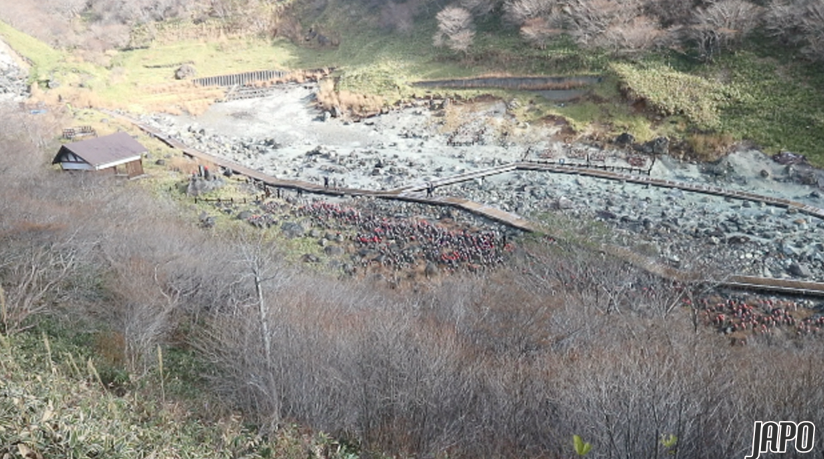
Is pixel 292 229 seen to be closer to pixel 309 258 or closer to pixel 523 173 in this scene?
pixel 309 258

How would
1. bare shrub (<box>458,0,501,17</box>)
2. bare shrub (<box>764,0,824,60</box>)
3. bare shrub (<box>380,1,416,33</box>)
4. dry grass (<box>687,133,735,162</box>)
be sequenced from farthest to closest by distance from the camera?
bare shrub (<box>380,1,416,33</box>) → bare shrub (<box>458,0,501,17</box>) → bare shrub (<box>764,0,824,60</box>) → dry grass (<box>687,133,735,162</box>)

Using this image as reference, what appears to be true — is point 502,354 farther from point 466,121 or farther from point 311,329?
point 466,121

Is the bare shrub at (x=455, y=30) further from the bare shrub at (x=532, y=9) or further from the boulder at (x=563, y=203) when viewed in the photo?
the boulder at (x=563, y=203)

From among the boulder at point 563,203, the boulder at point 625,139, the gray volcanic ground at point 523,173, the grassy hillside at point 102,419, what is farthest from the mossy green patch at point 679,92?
the grassy hillside at point 102,419

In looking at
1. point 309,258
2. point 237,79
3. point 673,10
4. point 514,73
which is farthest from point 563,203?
point 237,79

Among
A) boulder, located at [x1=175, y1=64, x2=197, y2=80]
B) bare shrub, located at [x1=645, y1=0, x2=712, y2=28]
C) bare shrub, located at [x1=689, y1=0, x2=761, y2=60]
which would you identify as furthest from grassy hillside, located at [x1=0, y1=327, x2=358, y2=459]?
boulder, located at [x1=175, y1=64, x2=197, y2=80]

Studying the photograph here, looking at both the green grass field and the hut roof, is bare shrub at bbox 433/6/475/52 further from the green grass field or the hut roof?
the hut roof
